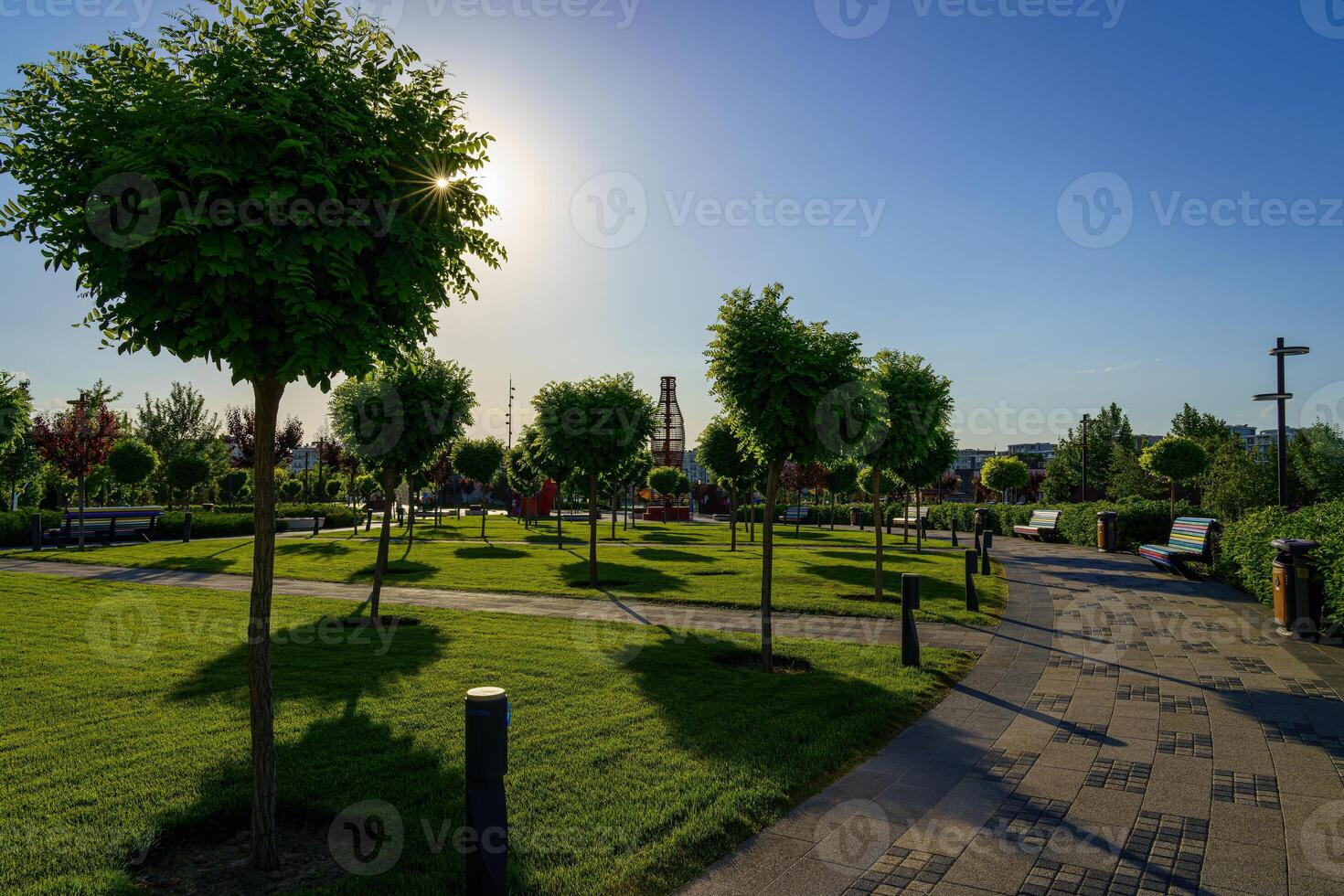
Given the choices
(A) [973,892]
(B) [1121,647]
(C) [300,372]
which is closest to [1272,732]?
(B) [1121,647]

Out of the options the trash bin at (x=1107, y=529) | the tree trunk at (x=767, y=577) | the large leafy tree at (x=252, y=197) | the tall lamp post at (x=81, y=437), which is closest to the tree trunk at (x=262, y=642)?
the large leafy tree at (x=252, y=197)

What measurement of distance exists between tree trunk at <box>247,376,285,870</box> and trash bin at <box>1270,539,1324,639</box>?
12.2 metres

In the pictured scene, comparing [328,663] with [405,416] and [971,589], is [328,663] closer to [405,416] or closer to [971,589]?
[405,416]

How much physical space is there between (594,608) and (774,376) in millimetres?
6193

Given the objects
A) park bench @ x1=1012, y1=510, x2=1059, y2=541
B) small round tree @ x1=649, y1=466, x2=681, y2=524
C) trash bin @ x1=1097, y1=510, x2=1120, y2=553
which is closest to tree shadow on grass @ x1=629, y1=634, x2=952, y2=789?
trash bin @ x1=1097, y1=510, x2=1120, y2=553

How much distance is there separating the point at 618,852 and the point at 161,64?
5.12 metres

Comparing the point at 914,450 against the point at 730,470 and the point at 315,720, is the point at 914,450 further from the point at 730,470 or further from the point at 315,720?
the point at 730,470

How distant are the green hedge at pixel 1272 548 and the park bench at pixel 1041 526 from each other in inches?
516

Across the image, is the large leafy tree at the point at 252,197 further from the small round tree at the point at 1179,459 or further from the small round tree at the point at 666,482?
the small round tree at the point at 666,482

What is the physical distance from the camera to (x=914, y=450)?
567 inches

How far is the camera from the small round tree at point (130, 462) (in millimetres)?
27891

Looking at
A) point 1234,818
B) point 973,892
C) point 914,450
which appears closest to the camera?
point 973,892

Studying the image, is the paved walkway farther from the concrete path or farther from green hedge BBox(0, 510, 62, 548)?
green hedge BBox(0, 510, 62, 548)

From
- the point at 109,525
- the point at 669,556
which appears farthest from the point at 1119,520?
the point at 109,525
